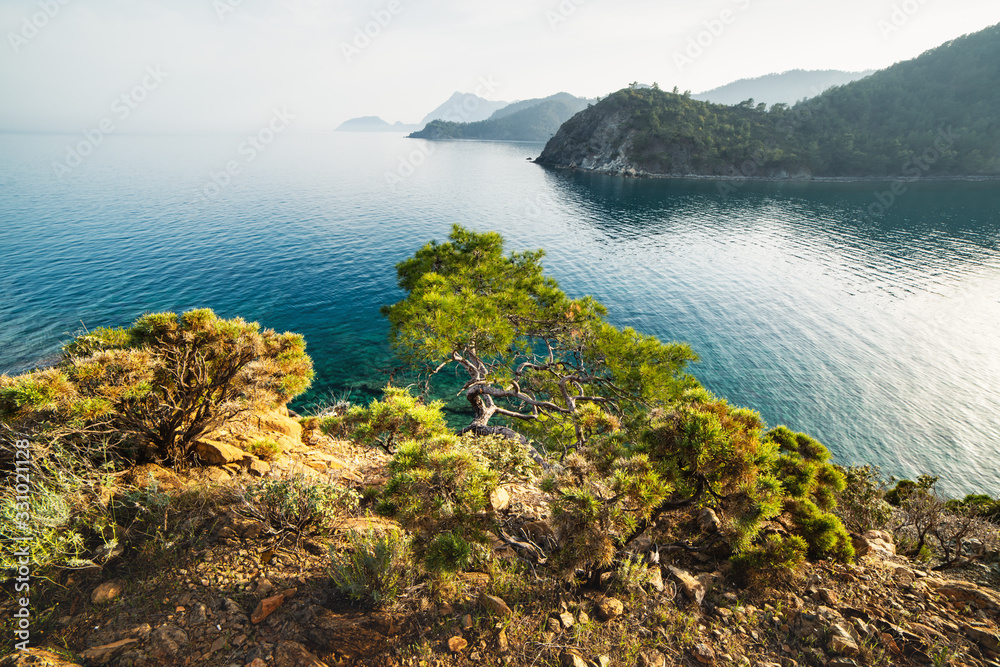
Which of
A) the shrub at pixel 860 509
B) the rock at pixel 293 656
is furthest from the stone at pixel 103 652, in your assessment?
the shrub at pixel 860 509

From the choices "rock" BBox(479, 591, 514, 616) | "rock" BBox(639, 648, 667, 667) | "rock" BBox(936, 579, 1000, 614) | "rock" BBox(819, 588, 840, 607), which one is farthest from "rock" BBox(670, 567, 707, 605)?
"rock" BBox(936, 579, 1000, 614)

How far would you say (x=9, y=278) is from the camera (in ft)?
121

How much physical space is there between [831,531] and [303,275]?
49.4m

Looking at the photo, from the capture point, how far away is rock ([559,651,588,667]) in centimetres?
560

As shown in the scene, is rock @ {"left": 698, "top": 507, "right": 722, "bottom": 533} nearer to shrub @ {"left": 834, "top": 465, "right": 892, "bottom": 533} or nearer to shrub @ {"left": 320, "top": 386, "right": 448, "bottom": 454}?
shrub @ {"left": 834, "top": 465, "right": 892, "bottom": 533}

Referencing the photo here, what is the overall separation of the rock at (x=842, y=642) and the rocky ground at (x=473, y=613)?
16mm

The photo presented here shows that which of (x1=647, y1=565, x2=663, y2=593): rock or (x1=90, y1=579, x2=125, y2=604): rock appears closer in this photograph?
(x1=90, y1=579, x2=125, y2=604): rock

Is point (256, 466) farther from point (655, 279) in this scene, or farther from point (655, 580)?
point (655, 279)

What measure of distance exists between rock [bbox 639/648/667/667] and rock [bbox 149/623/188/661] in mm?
6879

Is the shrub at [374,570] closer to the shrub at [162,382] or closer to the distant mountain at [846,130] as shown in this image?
the shrub at [162,382]

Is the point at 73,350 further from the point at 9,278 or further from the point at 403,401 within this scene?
the point at 9,278

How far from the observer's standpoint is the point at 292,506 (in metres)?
7.18

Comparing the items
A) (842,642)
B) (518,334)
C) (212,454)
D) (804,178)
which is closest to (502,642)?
(842,642)

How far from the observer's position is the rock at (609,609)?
20.9 ft
